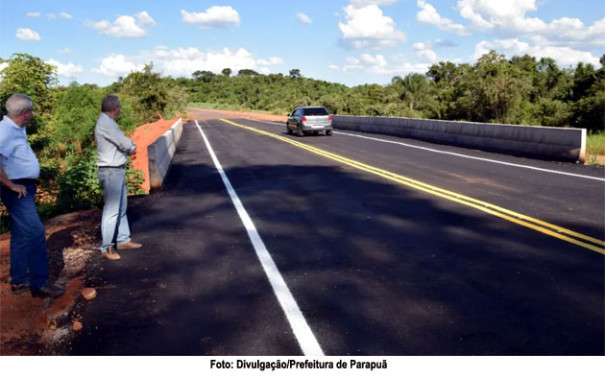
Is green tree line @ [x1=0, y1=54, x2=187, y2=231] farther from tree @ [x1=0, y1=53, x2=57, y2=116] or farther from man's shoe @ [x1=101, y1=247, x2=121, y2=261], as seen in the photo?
man's shoe @ [x1=101, y1=247, x2=121, y2=261]

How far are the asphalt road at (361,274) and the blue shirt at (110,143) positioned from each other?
1273 mm

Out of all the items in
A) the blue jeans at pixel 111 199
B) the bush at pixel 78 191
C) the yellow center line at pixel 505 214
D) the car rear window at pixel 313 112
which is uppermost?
the car rear window at pixel 313 112

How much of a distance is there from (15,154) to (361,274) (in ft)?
12.2

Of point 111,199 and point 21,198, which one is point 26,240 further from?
point 111,199

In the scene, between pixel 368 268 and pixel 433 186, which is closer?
pixel 368 268

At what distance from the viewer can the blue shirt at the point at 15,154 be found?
15.5 feet

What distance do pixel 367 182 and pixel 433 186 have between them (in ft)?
4.97

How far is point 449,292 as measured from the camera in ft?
16.2

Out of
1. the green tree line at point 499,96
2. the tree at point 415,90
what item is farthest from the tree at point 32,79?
the tree at point 415,90

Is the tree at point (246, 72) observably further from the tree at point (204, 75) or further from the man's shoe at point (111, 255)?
the man's shoe at point (111, 255)

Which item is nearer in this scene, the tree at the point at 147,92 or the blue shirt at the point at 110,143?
the blue shirt at the point at 110,143
